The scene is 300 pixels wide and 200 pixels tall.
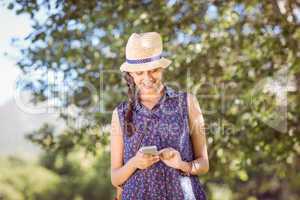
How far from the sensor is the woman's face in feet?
9.17

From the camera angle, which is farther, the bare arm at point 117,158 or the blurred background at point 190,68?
the blurred background at point 190,68

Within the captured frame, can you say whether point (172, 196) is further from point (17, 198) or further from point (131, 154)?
point (17, 198)

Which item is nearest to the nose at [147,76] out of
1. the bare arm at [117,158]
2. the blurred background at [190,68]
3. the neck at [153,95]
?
the neck at [153,95]

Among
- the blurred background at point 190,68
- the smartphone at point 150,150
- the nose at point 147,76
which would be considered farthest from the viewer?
the blurred background at point 190,68

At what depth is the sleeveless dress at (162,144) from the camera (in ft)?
8.99

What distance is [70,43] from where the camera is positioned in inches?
242

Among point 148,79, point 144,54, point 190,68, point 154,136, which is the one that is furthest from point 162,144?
point 190,68

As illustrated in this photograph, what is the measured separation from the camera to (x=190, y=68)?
5859mm

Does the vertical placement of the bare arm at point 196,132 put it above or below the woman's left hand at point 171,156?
above

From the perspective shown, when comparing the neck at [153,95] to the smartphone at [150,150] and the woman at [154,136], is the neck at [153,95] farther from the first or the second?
→ the smartphone at [150,150]

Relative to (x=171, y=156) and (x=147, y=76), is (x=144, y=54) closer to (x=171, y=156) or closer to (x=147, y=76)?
(x=147, y=76)

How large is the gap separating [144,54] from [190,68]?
119 inches

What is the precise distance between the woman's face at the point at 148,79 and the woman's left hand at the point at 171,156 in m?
0.30

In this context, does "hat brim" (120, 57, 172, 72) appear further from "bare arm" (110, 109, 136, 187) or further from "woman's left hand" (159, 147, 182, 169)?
"woman's left hand" (159, 147, 182, 169)
